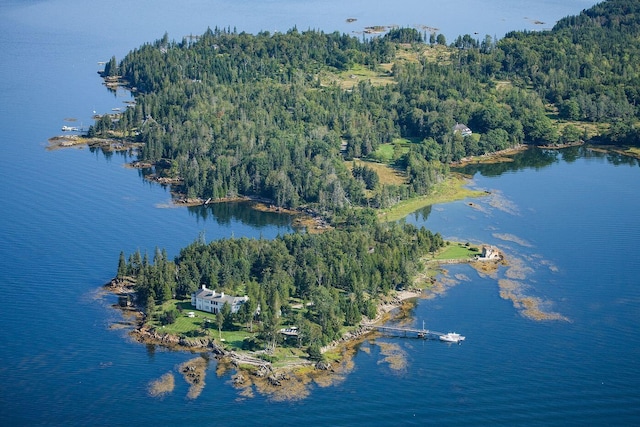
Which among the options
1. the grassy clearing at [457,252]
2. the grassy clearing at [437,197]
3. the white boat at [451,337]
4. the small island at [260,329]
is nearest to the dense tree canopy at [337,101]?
the grassy clearing at [437,197]

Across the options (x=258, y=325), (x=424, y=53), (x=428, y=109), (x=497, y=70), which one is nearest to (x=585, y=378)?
(x=258, y=325)

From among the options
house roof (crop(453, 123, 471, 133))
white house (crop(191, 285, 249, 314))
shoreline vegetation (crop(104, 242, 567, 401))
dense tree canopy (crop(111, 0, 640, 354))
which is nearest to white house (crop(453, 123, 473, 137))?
house roof (crop(453, 123, 471, 133))

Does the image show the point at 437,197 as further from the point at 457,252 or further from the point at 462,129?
the point at 462,129

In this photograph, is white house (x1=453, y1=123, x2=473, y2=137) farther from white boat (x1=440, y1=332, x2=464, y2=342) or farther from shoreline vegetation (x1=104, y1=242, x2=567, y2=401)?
white boat (x1=440, y1=332, x2=464, y2=342)

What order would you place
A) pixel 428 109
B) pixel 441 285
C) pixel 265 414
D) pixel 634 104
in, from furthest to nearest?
1. pixel 634 104
2. pixel 428 109
3. pixel 441 285
4. pixel 265 414

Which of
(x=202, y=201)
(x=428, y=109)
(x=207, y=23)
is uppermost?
(x=207, y=23)

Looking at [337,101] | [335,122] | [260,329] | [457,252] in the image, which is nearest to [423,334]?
[260,329]

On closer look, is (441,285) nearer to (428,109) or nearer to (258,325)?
(258,325)

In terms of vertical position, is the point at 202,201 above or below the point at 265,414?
above
